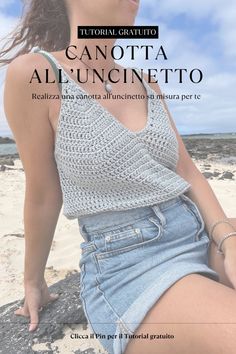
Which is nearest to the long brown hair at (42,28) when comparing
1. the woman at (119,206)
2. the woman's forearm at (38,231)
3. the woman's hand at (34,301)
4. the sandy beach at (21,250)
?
the woman at (119,206)

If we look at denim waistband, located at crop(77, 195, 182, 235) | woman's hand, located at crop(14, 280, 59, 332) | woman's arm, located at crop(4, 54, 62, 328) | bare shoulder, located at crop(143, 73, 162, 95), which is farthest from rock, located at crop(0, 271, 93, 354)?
bare shoulder, located at crop(143, 73, 162, 95)

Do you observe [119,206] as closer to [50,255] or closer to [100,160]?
[100,160]

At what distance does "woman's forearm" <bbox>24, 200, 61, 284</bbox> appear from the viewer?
1580mm

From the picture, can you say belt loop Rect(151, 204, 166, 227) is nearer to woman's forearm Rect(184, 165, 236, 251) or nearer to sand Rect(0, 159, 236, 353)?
woman's forearm Rect(184, 165, 236, 251)

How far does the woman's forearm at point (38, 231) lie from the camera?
1580 mm

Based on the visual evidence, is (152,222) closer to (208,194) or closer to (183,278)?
(183,278)

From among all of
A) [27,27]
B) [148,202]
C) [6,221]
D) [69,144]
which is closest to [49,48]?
[27,27]

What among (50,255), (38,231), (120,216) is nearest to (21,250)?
(50,255)

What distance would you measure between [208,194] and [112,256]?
0.52 meters

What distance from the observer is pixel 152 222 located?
139 centimetres

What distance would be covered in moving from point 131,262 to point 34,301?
632 millimetres

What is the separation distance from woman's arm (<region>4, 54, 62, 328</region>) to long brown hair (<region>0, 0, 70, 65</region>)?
30cm

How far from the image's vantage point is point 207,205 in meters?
1.64

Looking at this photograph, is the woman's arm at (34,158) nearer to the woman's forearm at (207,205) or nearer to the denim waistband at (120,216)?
the denim waistband at (120,216)
